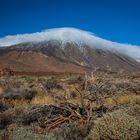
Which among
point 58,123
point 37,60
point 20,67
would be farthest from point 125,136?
point 37,60

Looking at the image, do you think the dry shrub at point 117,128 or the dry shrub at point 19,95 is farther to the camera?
the dry shrub at point 19,95

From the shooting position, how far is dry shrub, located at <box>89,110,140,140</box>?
23.9ft

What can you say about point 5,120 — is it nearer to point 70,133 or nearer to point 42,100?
point 70,133

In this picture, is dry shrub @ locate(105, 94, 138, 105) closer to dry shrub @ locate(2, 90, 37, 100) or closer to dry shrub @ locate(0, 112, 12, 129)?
dry shrub @ locate(2, 90, 37, 100)

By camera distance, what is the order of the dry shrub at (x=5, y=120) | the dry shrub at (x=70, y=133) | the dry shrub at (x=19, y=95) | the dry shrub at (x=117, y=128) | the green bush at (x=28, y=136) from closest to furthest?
the dry shrub at (x=117, y=128), the green bush at (x=28, y=136), the dry shrub at (x=70, y=133), the dry shrub at (x=5, y=120), the dry shrub at (x=19, y=95)

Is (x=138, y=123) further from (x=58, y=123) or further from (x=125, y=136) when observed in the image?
(x=58, y=123)

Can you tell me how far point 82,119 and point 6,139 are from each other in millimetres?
2388

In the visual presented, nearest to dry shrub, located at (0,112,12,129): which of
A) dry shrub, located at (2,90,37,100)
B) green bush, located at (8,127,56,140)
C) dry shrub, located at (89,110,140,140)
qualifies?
green bush, located at (8,127,56,140)

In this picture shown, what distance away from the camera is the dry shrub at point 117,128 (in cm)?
729

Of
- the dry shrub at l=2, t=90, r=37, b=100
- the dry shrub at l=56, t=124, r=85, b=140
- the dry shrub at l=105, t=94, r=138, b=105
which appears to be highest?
the dry shrub at l=56, t=124, r=85, b=140

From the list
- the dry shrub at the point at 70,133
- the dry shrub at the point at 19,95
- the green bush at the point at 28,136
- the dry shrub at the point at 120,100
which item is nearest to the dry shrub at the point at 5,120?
the dry shrub at the point at 70,133

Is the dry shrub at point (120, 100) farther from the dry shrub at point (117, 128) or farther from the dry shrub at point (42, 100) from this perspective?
the dry shrub at point (117, 128)

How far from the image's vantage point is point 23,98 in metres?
17.9

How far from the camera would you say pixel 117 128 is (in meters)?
7.38
